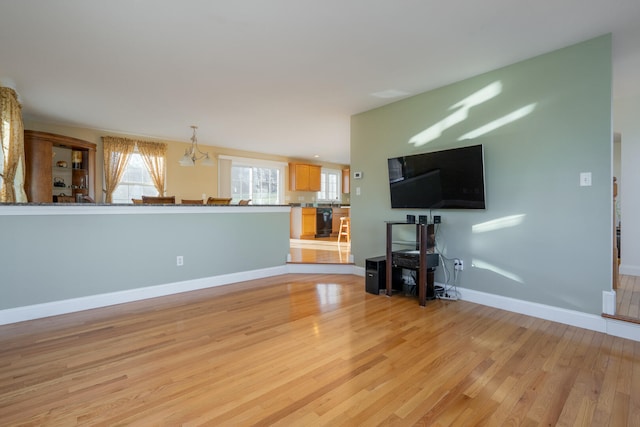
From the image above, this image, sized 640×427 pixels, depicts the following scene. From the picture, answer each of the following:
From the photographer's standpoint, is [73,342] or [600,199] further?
[600,199]

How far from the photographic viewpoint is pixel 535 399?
168 centimetres

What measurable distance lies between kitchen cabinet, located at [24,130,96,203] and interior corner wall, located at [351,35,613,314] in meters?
5.75

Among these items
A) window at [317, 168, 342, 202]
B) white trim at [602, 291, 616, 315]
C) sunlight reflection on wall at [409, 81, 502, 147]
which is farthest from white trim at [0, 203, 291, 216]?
window at [317, 168, 342, 202]

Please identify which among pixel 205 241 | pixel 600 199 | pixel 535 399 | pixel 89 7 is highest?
pixel 89 7

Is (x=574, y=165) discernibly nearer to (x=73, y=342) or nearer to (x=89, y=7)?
(x=89, y=7)

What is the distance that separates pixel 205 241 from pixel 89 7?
103 inches

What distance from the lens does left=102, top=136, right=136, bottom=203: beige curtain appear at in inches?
233

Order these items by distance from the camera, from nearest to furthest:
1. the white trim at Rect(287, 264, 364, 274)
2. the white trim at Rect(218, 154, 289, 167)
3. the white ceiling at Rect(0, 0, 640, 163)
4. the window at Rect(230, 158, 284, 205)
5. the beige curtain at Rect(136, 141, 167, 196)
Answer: the white ceiling at Rect(0, 0, 640, 163), the white trim at Rect(287, 264, 364, 274), the beige curtain at Rect(136, 141, 167, 196), the white trim at Rect(218, 154, 289, 167), the window at Rect(230, 158, 284, 205)

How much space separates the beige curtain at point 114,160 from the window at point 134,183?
0.13 m

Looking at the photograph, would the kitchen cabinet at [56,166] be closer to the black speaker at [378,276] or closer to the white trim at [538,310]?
the black speaker at [378,276]

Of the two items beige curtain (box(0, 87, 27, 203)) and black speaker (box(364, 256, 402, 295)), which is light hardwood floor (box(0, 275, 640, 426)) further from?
beige curtain (box(0, 87, 27, 203))

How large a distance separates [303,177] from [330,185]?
5.17 ft

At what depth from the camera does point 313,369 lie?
6.49 feet

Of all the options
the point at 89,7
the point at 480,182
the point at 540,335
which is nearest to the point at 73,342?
the point at 89,7
